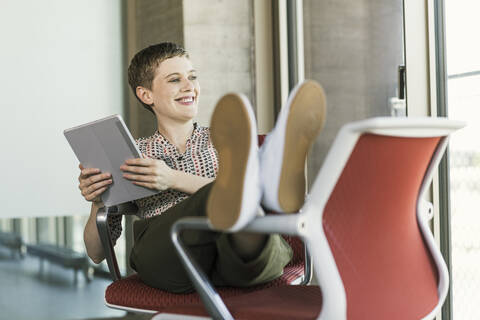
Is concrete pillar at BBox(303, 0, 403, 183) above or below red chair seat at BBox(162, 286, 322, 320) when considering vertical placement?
above

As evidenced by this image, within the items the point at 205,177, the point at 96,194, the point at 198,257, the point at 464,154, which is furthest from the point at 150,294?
the point at 464,154

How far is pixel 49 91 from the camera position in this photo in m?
3.06

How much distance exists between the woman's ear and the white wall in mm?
1180

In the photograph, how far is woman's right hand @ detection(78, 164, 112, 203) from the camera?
1.66 m

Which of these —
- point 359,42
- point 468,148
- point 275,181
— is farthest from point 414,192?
point 359,42

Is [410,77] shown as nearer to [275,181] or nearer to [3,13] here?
[275,181]

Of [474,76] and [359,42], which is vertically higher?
[359,42]

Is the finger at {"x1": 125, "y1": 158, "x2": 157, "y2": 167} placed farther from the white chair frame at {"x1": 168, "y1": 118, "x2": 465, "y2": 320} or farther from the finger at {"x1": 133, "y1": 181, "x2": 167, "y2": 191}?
the white chair frame at {"x1": 168, "y1": 118, "x2": 465, "y2": 320}

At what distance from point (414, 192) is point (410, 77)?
131cm

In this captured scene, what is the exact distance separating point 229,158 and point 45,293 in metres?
2.26

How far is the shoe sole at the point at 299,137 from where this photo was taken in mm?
1045

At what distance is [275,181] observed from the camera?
1.05 meters

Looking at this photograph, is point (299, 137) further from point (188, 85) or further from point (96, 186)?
point (188, 85)

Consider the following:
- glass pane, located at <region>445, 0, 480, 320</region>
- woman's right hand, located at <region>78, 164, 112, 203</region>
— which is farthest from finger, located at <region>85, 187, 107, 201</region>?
glass pane, located at <region>445, 0, 480, 320</region>
